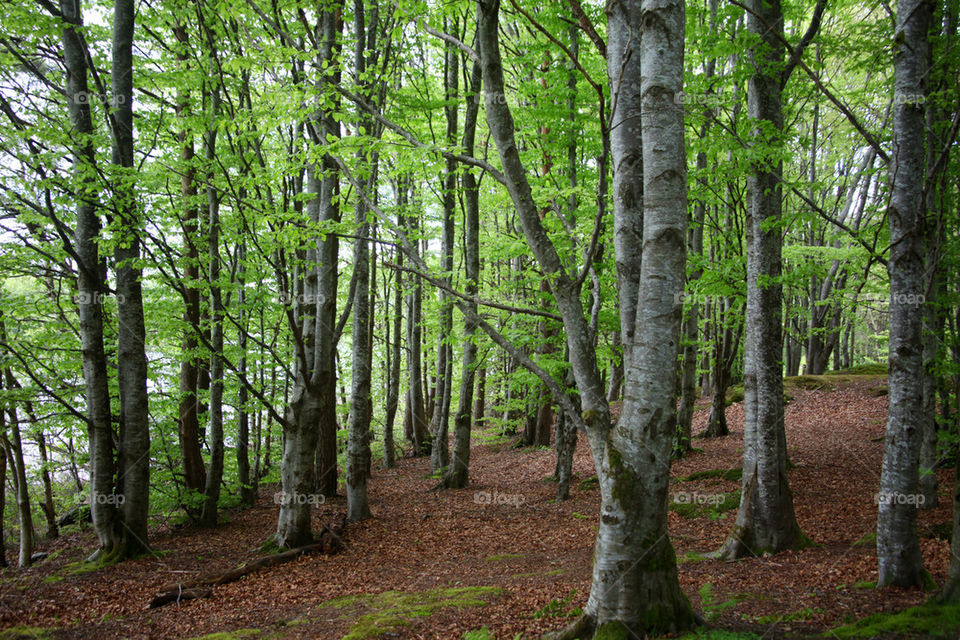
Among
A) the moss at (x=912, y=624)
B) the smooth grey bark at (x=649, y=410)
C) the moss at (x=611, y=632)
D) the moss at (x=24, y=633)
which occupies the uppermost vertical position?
the smooth grey bark at (x=649, y=410)

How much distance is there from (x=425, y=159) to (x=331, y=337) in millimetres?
3105

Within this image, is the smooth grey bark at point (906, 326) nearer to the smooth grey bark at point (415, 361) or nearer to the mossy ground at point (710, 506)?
the mossy ground at point (710, 506)

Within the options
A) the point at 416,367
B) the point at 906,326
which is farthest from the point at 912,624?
the point at 416,367

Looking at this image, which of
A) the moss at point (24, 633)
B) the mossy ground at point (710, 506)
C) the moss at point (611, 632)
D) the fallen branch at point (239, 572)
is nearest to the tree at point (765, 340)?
the mossy ground at point (710, 506)

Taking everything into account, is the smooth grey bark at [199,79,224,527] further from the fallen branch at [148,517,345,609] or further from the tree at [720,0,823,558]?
the tree at [720,0,823,558]

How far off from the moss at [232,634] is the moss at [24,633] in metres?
1.57

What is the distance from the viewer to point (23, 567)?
7.97 metres

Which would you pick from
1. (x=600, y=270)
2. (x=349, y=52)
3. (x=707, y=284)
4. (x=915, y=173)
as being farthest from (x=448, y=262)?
(x=915, y=173)

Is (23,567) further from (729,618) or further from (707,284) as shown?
(707,284)

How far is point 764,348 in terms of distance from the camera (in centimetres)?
585

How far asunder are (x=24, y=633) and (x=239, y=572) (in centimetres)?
215

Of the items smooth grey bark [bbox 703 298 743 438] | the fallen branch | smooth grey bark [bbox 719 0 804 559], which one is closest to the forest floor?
the fallen branch

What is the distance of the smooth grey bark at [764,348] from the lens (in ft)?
18.8

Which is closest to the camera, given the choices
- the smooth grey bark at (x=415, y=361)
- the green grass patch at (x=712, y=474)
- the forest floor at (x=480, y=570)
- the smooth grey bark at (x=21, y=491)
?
the forest floor at (x=480, y=570)
